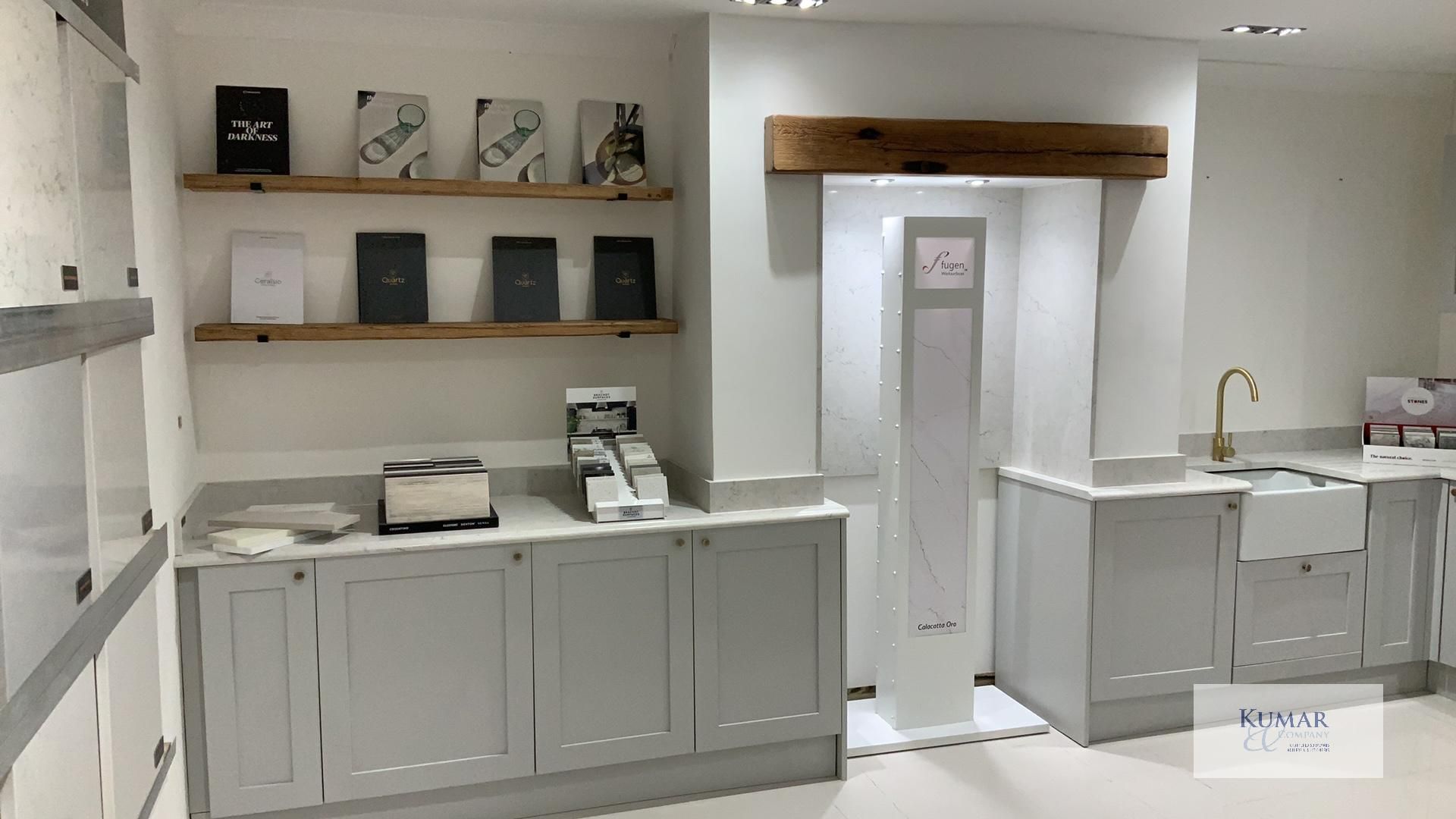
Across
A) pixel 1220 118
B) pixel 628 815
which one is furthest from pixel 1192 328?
pixel 628 815

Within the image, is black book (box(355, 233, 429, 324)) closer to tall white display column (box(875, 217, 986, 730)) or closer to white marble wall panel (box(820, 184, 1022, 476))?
white marble wall panel (box(820, 184, 1022, 476))

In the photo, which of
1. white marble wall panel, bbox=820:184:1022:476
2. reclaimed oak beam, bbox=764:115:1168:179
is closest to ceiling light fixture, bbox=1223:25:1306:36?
reclaimed oak beam, bbox=764:115:1168:179

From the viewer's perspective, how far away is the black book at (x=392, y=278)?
10.9 feet

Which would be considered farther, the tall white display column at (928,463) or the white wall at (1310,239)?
the white wall at (1310,239)

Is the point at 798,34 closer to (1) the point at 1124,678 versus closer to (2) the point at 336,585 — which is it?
(2) the point at 336,585

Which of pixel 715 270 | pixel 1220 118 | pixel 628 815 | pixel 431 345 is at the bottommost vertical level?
pixel 628 815

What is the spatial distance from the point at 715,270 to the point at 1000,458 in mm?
1555

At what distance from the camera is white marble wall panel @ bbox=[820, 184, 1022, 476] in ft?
12.3

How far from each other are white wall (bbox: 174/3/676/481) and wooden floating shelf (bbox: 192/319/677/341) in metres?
0.19

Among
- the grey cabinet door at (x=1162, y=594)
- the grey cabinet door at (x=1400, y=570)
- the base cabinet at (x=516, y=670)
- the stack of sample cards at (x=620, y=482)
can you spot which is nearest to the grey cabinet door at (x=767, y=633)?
the base cabinet at (x=516, y=670)

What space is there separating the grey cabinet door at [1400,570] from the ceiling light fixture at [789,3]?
2.80 metres

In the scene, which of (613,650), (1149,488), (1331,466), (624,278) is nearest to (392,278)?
(624,278)

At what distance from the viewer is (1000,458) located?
13.3 feet

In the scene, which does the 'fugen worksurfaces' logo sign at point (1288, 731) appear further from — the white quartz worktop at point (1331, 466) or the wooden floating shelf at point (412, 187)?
the wooden floating shelf at point (412, 187)
